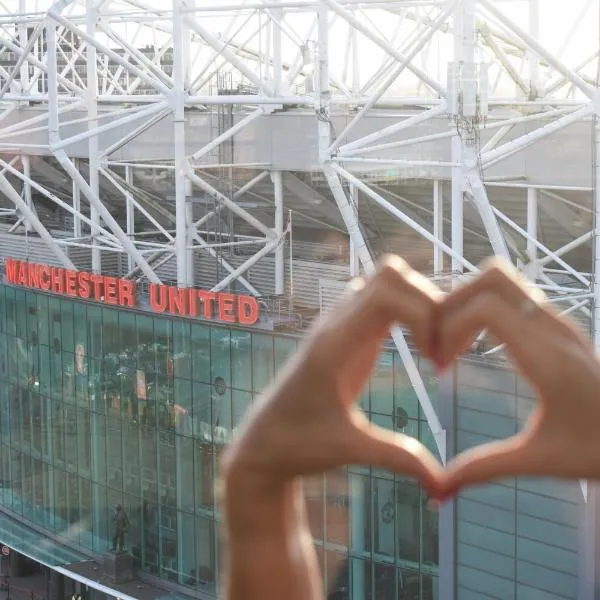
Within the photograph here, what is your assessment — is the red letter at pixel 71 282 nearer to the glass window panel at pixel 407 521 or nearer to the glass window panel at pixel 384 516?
the glass window panel at pixel 384 516

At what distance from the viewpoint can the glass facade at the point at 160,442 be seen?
31766 millimetres

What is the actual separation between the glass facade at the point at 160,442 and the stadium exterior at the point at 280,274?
66mm

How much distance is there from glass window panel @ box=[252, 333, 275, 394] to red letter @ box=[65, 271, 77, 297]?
22.4ft

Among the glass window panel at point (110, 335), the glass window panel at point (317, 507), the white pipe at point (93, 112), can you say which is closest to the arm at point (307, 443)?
the glass window panel at point (317, 507)

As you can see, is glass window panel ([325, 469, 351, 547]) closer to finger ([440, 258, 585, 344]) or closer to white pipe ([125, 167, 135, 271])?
white pipe ([125, 167, 135, 271])

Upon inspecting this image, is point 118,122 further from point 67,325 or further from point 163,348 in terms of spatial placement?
point 67,325

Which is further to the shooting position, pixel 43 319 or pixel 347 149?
pixel 43 319

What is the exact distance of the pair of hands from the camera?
5984 millimetres

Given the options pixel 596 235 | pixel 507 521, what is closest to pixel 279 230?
pixel 507 521

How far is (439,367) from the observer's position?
6.38 metres

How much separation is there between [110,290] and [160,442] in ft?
13.5

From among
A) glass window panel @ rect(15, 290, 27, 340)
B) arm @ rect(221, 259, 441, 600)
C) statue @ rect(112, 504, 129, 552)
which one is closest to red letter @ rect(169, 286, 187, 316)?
statue @ rect(112, 504, 129, 552)

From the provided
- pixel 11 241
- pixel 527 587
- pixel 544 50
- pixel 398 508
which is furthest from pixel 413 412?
pixel 11 241

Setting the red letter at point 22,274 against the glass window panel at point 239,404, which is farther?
the red letter at point 22,274
